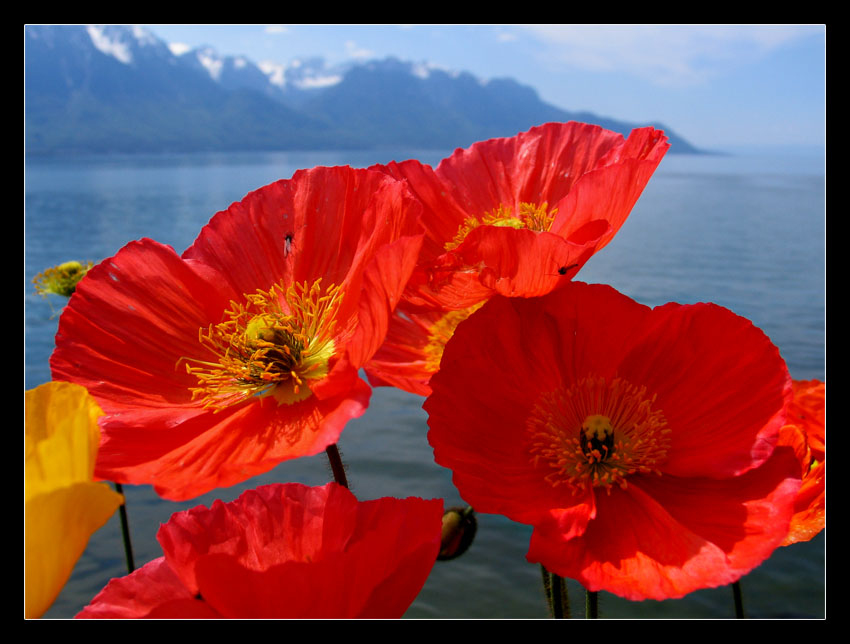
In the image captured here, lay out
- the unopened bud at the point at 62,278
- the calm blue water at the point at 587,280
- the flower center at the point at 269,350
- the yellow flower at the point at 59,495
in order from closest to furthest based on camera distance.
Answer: the yellow flower at the point at 59,495 → the flower center at the point at 269,350 → the unopened bud at the point at 62,278 → the calm blue water at the point at 587,280

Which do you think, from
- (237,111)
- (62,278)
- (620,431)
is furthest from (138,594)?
(237,111)

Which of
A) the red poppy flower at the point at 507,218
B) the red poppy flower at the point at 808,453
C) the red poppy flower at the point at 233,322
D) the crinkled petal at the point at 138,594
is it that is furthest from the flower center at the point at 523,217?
the crinkled petal at the point at 138,594

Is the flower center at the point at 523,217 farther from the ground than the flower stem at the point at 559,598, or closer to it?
farther from the ground

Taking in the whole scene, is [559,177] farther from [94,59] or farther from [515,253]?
[94,59]

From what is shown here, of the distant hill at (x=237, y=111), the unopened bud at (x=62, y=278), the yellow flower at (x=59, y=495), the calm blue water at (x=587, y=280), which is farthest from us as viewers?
the distant hill at (x=237, y=111)

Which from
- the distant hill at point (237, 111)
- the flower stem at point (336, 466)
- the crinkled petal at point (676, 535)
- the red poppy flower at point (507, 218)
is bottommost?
the crinkled petal at point (676, 535)

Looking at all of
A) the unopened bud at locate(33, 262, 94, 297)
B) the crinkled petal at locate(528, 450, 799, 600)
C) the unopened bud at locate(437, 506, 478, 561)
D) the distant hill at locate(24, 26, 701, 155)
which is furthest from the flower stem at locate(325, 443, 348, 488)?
the distant hill at locate(24, 26, 701, 155)

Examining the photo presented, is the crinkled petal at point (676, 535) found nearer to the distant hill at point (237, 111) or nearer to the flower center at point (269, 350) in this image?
the flower center at point (269, 350)
